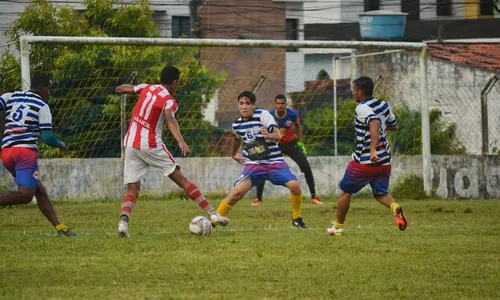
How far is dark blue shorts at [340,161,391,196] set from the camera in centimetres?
1241

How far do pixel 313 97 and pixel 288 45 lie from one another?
13.7 ft

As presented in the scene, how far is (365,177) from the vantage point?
12438 mm

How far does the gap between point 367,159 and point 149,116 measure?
8.21 feet

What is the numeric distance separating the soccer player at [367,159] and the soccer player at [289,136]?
21.7ft

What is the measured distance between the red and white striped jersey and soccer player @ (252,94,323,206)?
705 cm

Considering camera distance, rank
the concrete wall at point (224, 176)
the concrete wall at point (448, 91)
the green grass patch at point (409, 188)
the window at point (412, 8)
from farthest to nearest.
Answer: the window at point (412, 8) < the concrete wall at point (448, 91) < the green grass patch at point (409, 188) < the concrete wall at point (224, 176)

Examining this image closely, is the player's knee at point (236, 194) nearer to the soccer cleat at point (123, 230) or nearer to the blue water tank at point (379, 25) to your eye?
the soccer cleat at point (123, 230)

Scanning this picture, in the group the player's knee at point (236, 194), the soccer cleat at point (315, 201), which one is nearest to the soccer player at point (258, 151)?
the player's knee at point (236, 194)

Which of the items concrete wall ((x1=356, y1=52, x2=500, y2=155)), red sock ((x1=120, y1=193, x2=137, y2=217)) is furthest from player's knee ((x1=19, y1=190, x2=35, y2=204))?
concrete wall ((x1=356, y1=52, x2=500, y2=155))

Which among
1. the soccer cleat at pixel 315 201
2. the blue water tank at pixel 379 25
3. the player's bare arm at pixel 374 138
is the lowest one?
the soccer cleat at pixel 315 201

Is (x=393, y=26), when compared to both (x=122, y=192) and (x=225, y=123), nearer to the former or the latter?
(x=225, y=123)

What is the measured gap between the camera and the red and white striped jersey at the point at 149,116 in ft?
40.0

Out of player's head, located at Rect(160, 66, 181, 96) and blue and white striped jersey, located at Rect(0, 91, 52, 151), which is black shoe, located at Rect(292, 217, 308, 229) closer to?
player's head, located at Rect(160, 66, 181, 96)

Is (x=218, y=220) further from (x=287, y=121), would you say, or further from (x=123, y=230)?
(x=287, y=121)
